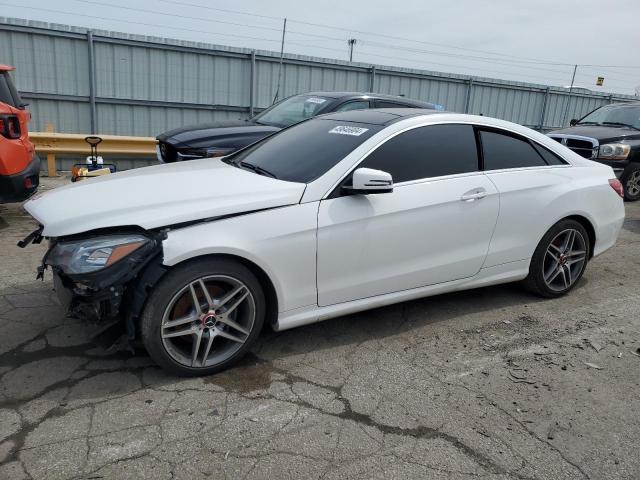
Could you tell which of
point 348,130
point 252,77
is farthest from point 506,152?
point 252,77

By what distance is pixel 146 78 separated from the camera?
38.0 ft

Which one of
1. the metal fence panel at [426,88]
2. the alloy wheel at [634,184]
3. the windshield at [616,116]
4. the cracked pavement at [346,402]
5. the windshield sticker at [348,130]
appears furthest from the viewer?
the metal fence panel at [426,88]

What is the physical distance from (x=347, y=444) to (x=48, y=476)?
1.37 meters

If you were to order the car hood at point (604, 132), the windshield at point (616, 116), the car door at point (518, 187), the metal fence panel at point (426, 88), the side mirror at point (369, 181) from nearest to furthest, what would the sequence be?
the side mirror at point (369, 181), the car door at point (518, 187), the car hood at point (604, 132), the windshield at point (616, 116), the metal fence panel at point (426, 88)

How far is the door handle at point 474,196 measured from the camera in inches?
158

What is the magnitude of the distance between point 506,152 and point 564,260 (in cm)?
114

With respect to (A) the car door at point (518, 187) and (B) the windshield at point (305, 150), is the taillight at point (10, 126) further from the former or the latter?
(A) the car door at point (518, 187)

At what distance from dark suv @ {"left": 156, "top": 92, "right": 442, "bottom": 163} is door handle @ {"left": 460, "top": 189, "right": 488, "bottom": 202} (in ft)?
11.6

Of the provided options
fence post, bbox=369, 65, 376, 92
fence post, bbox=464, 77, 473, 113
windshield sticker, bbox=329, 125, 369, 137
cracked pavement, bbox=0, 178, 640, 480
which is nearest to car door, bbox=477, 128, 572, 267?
cracked pavement, bbox=0, 178, 640, 480

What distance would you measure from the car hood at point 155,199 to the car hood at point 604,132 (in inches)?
310

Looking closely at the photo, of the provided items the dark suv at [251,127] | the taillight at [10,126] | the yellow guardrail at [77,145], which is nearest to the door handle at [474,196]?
the dark suv at [251,127]

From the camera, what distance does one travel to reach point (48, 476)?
94.6 inches

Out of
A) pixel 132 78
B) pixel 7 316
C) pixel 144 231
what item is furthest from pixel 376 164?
pixel 132 78

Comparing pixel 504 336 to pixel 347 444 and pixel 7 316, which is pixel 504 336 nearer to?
pixel 347 444
